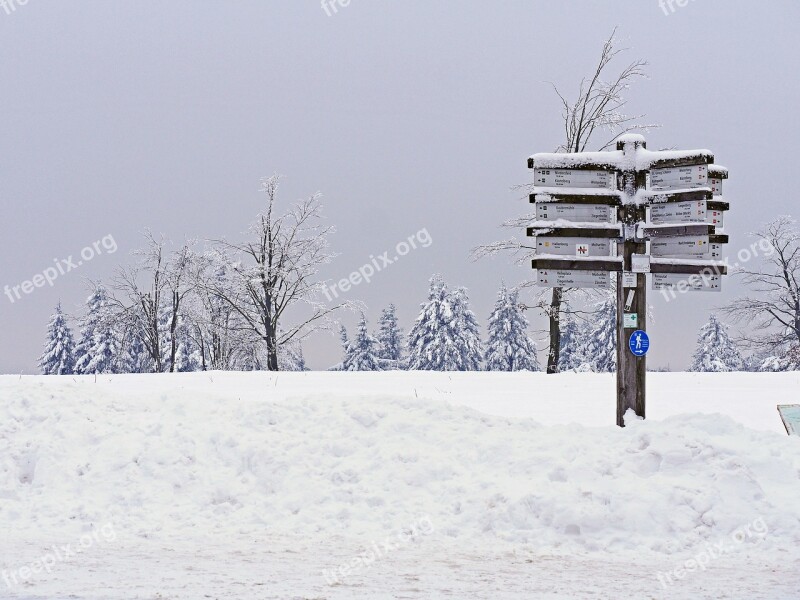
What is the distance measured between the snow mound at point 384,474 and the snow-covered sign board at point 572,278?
2403mm

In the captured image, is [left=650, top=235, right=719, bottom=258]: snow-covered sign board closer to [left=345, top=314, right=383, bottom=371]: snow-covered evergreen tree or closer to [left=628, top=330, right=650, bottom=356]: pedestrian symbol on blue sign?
[left=628, top=330, right=650, bottom=356]: pedestrian symbol on blue sign

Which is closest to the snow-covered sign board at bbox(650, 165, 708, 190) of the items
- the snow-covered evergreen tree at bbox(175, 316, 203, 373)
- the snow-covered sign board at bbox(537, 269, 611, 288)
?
the snow-covered sign board at bbox(537, 269, 611, 288)

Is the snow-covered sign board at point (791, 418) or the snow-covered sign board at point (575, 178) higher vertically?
the snow-covered sign board at point (575, 178)

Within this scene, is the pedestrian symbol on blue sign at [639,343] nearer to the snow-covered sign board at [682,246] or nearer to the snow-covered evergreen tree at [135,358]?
the snow-covered sign board at [682,246]

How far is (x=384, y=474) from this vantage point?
8.07 meters

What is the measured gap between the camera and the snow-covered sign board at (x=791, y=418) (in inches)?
372

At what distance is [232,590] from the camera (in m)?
4.86

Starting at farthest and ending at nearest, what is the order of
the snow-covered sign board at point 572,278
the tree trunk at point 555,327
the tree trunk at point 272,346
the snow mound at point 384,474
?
the tree trunk at point 272,346 → the tree trunk at point 555,327 → the snow-covered sign board at point 572,278 → the snow mound at point 384,474

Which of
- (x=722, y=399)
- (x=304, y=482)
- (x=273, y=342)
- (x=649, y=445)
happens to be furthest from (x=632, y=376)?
(x=273, y=342)

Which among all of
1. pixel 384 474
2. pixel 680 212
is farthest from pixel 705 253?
pixel 384 474

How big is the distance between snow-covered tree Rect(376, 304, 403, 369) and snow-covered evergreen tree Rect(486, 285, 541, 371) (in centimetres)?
1127

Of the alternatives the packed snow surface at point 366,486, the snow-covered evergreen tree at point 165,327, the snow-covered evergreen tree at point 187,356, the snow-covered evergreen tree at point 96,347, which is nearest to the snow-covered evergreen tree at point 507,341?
the snow-covered evergreen tree at point 187,356

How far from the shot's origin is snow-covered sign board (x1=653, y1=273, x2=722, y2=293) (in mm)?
10391

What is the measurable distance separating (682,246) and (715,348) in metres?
57.3
